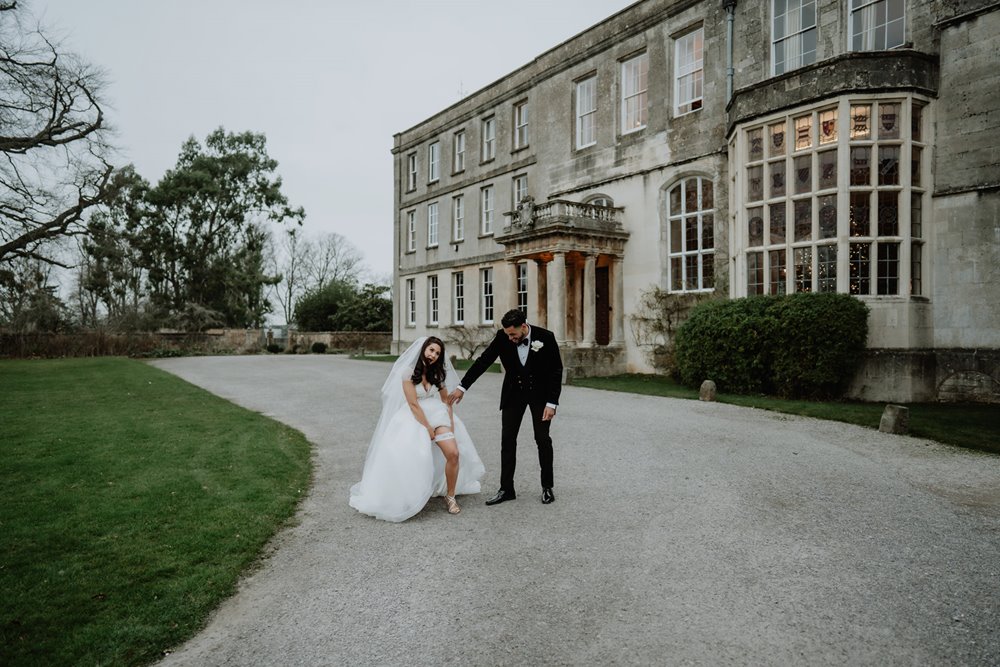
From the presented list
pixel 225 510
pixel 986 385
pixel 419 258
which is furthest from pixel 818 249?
pixel 419 258

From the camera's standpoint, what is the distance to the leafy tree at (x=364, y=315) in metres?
43.0

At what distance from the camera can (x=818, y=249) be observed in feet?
42.2

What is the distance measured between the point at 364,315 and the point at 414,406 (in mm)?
38664

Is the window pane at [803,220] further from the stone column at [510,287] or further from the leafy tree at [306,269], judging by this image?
the leafy tree at [306,269]

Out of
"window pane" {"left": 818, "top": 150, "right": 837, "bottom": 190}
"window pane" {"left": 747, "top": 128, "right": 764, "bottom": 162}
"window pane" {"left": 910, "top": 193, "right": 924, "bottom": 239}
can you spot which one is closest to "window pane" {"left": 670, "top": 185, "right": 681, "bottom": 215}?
"window pane" {"left": 747, "top": 128, "right": 764, "bottom": 162}

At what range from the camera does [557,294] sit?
18469 millimetres

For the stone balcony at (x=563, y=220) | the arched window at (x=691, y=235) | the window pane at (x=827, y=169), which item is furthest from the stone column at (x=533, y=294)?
the window pane at (x=827, y=169)

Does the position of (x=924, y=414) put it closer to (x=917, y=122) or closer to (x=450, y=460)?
(x=917, y=122)

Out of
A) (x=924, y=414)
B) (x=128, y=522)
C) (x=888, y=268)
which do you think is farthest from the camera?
(x=888, y=268)

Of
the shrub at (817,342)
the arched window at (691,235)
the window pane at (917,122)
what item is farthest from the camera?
the arched window at (691,235)

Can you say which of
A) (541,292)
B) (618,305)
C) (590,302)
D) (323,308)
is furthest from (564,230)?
(323,308)

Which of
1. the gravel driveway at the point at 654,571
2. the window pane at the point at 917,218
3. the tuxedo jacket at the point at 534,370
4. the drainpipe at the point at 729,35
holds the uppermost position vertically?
the drainpipe at the point at 729,35

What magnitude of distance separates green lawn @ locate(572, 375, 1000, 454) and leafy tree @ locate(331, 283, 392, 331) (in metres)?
31.2

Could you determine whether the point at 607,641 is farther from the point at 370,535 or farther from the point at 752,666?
the point at 370,535
